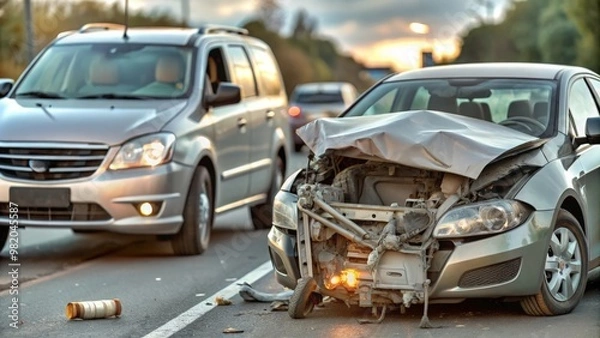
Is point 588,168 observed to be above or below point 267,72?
above

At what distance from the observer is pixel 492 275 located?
24.7ft

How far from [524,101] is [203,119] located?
3.51 metres

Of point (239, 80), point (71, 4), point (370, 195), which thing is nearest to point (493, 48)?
point (71, 4)

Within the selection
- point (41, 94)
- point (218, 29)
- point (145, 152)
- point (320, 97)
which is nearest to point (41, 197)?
point (145, 152)

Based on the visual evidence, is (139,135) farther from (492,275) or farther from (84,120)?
(492,275)

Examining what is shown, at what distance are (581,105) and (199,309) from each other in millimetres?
3082

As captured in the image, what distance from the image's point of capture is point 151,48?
40.3 ft

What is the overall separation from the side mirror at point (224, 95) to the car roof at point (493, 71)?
7.39 feet

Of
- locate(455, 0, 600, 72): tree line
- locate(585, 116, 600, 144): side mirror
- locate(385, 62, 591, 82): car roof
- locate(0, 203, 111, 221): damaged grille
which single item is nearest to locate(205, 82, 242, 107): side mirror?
locate(0, 203, 111, 221): damaged grille

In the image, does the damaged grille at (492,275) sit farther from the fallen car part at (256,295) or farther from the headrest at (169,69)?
the headrest at (169,69)

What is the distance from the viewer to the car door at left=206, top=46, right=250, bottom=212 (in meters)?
12.1

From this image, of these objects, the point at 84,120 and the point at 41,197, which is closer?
the point at 41,197

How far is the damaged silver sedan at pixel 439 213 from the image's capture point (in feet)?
24.7

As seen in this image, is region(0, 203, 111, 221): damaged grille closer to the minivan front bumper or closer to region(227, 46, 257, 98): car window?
the minivan front bumper
